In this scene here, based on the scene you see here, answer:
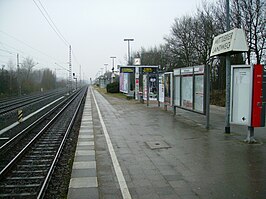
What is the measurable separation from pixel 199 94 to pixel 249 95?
127 inches

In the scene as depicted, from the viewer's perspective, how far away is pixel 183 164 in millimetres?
6285

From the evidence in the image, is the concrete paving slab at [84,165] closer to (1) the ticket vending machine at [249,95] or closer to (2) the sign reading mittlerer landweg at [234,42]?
(1) the ticket vending machine at [249,95]

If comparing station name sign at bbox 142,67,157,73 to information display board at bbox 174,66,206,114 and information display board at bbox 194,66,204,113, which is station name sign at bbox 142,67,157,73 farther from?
information display board at bbox 194,66,204,113

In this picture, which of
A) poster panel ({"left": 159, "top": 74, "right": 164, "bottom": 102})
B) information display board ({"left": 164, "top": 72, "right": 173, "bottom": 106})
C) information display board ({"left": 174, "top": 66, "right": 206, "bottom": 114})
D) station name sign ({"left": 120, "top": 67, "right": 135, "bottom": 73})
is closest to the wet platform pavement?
information display board ({"left": 174, "top": 66, "right": 206, "bottom": 114})

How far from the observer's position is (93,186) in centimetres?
504

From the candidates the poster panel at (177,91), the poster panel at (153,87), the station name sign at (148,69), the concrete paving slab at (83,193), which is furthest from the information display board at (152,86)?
the concrete paving slab at (83,193)

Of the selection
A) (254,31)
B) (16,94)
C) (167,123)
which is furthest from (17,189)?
(16,94)

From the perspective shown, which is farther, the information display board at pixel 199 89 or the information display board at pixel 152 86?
the information display board at pixel 152 86

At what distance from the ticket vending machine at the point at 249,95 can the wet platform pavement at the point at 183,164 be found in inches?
26.1

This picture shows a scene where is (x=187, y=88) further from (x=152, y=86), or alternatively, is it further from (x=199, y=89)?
(x=152, y=86)

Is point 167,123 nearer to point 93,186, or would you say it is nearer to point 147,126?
point 147,126

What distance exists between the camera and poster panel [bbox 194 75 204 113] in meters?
11.2

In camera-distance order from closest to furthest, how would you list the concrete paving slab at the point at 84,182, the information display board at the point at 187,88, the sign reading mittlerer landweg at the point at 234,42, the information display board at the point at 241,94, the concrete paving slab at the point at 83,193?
1. the concrete paving slab at the point at 83,193
2. the concrete paving slab at the point at 84,182
3. the information display board at the point at 241,94
4. the sign reading mittlerer landweg at the point at 234,42
5. the information display board at the point at 187,88

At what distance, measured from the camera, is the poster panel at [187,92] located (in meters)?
12.6
